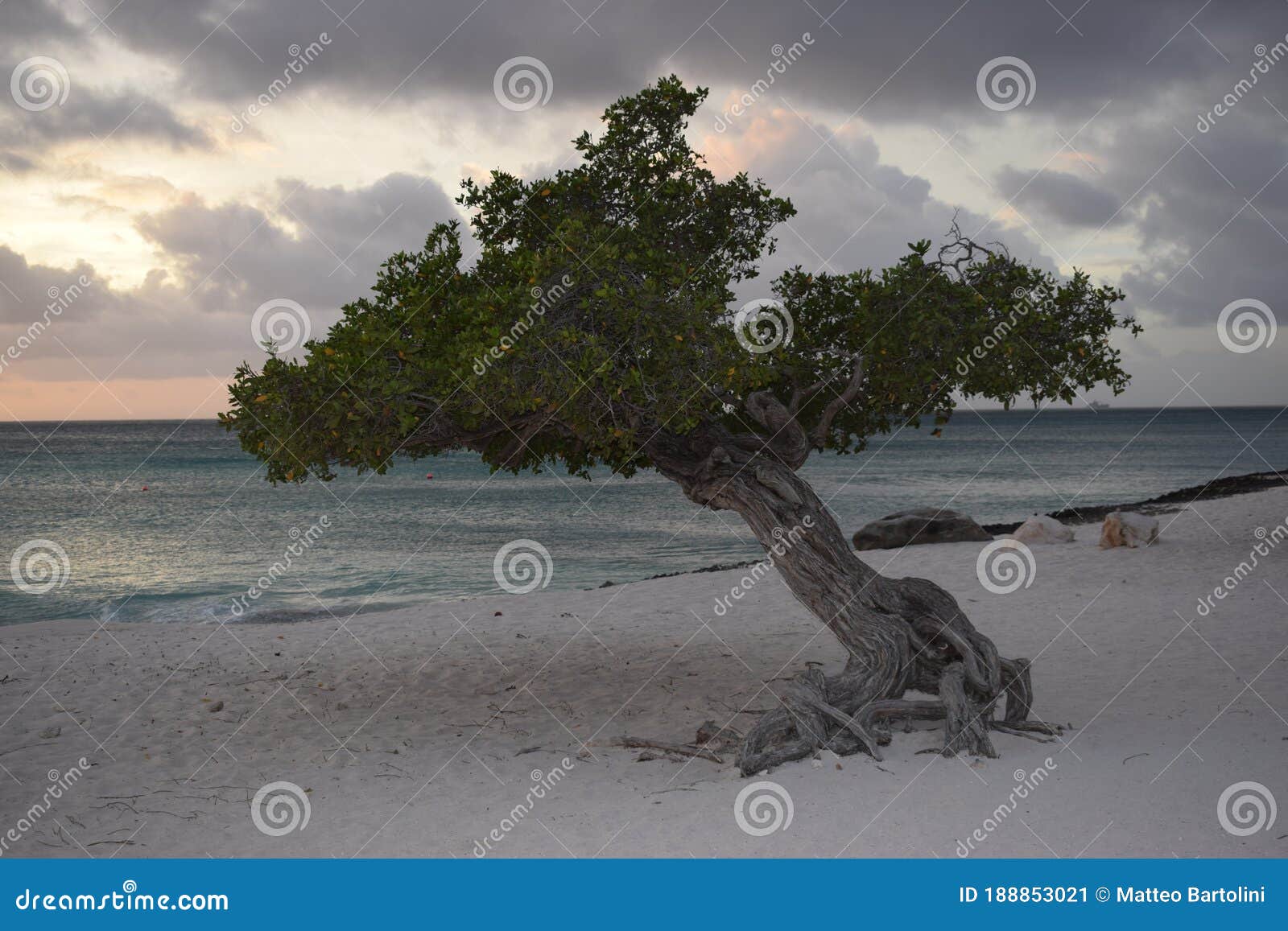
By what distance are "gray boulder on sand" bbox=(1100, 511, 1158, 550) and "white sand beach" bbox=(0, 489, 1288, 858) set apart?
2.70 meters

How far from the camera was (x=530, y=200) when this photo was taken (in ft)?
34.1

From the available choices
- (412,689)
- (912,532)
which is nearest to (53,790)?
(412,689)

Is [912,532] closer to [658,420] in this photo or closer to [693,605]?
[693,605]

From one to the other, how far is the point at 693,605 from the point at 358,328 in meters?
10.8
